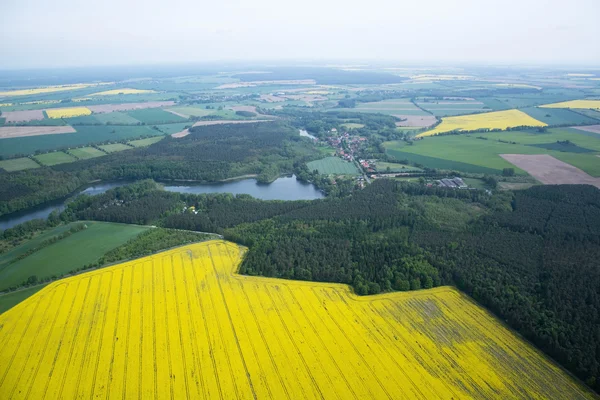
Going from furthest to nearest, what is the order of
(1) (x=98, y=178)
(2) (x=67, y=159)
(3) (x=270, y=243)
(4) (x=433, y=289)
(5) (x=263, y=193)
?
(2) (x=67, y=159) → (1) (x=98, y=178) → (5) (x=263, y=193) → (3) (x=270, y=243) → (4) (x=433, y=289)

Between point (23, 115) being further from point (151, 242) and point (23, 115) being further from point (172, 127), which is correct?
point (151, 242)

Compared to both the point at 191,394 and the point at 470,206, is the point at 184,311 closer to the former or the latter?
the point at 191,394

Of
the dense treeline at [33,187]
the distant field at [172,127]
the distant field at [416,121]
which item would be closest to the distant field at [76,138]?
the distant field at [172,127]

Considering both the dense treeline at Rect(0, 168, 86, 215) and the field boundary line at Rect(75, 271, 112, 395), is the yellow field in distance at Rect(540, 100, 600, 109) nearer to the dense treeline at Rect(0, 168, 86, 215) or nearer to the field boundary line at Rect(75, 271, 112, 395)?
the dense treeline at Rect(0, 168, 86, 215)

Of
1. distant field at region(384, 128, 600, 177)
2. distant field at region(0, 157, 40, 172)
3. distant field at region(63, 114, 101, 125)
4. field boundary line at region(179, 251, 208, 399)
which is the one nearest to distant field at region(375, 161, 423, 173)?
distant field at region(384, 128, 600, 177)

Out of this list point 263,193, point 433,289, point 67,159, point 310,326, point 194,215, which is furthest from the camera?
point 67,159

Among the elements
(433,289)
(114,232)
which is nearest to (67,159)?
(114,232)

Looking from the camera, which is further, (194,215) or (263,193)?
(263,193)
